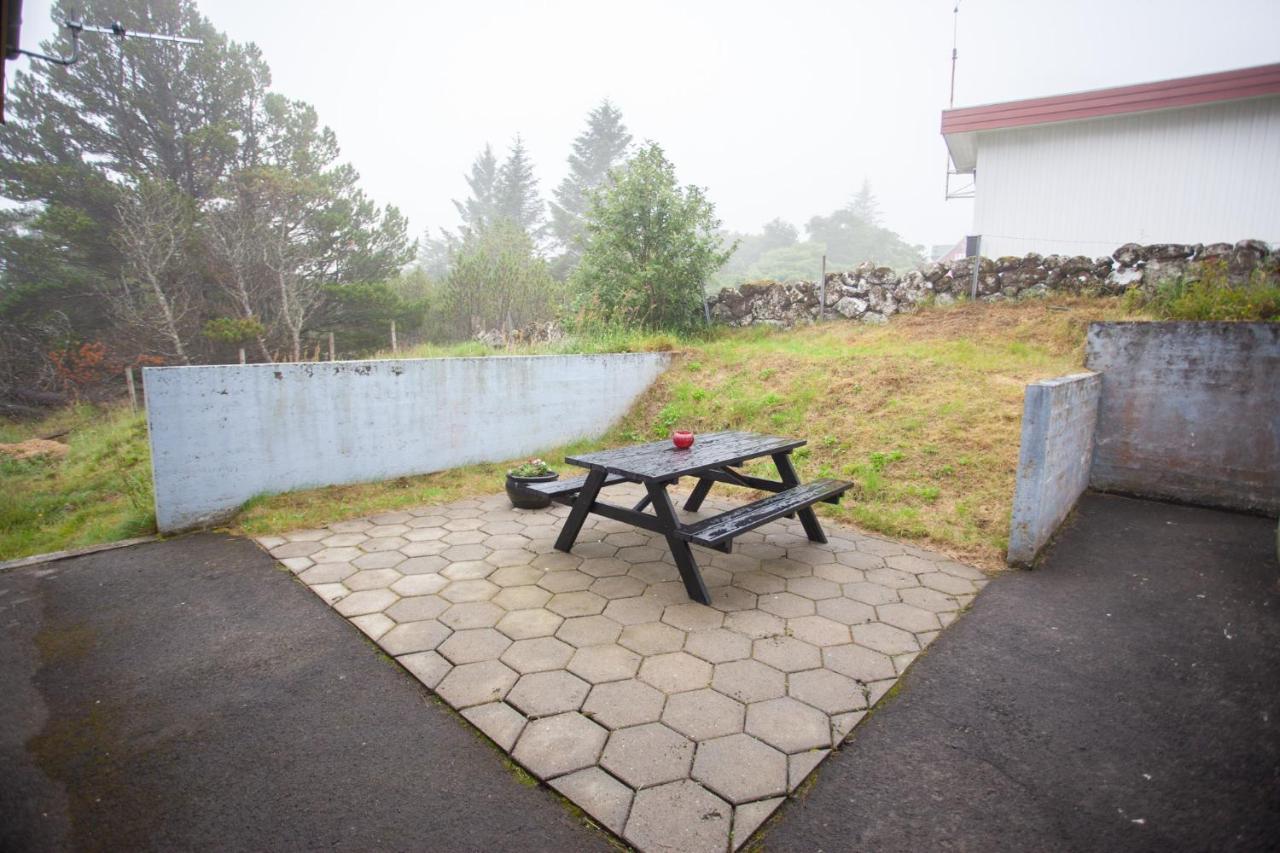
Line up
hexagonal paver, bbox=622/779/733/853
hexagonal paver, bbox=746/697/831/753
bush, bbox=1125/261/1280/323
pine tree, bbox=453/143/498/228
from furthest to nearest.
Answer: pine tree, bbox=453/143/498/228, bush, bbox=1125/261/1280/323, hexagonal paver, bbox=746/697/831/753, hexagonal paver, bbox=622/779/733/853

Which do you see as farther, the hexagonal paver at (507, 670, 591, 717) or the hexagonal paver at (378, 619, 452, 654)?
the hexagonal paver at (378, 619, 452, 654)

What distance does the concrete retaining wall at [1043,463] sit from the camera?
315cm

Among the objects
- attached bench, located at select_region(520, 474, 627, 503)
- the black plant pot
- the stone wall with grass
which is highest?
the stone wall with grass

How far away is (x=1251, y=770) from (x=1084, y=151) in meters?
11.8

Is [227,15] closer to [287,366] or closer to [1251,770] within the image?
[287,366]

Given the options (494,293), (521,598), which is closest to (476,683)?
(521,598)

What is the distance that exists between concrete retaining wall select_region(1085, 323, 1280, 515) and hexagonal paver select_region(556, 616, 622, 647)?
4.41 m

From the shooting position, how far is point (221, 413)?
12.6 ft

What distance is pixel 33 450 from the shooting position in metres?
8.09

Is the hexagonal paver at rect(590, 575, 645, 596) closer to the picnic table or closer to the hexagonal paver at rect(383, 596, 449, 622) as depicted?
the picnic table

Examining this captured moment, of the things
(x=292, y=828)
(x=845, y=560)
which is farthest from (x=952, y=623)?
(x=292, y=828)

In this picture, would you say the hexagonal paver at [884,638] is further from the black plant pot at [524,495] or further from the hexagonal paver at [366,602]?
the black plant pot at [524,495]

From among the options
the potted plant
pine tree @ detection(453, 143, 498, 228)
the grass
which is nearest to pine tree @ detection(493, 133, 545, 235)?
pine tree @ detection(453, 143, 498, 228)

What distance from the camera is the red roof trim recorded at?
855 cm
